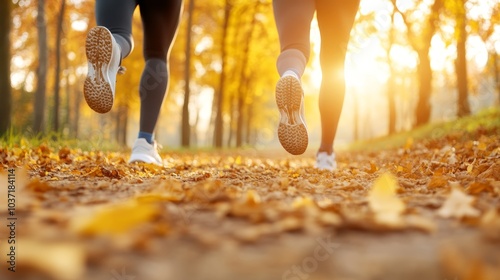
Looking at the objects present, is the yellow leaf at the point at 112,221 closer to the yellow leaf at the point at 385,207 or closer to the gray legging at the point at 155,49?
the yellow leaf at the point at 385,207

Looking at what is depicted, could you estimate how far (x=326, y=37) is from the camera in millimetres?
3156

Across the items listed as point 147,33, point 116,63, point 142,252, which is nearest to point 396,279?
point 142,252

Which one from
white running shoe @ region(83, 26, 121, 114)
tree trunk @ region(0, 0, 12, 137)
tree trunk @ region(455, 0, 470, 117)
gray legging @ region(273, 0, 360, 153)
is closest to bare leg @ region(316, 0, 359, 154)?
gray legging @ region(273, 0, 360, 153)

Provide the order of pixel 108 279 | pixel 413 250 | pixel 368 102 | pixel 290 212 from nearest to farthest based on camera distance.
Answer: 1. pixel 108 279
2. pixel 413 250
3. pixel 290 212
4. pixel 368 102

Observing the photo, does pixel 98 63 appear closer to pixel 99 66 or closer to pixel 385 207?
pixel 99 66

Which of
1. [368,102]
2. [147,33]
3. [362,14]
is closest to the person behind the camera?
[147,33]

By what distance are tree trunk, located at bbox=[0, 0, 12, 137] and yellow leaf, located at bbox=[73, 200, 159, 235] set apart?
6773mm

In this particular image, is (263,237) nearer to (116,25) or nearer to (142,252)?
(142,252)

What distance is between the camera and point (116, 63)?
2492 millimetres

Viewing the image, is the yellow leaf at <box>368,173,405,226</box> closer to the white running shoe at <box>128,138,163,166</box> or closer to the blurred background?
the white running shoe at <box>128,138,163,166</box>

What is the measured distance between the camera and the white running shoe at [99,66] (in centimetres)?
236

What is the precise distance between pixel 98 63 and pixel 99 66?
0.7 inches

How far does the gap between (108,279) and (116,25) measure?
2274 mm

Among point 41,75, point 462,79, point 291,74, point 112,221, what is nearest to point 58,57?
point 41,75
